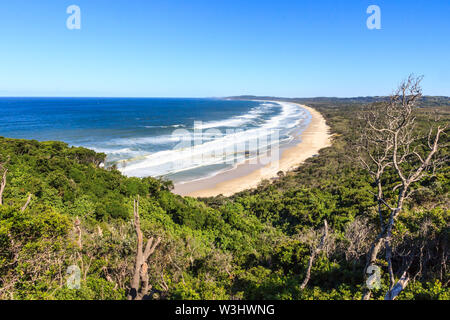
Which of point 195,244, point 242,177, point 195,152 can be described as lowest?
point 242,177

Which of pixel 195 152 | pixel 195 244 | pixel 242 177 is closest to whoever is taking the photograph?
pixel 195 244

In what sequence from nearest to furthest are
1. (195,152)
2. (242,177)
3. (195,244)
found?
(195,244) < (242,177) < (195,152)

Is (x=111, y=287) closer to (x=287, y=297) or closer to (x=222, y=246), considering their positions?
(x=287, y=297)

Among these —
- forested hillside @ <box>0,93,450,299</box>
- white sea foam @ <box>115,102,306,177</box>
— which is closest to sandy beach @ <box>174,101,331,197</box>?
white sea foam @ <box>115,102,306,177</box>

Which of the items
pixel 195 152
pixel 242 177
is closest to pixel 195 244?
pixel 242 177

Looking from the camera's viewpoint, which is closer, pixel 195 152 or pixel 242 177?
pixel 242 177

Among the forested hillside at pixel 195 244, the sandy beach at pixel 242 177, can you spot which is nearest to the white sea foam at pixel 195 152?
the sandy beach at pixel 242 177

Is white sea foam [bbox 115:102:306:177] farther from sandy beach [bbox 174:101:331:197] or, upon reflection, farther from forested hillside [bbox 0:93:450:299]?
forested hillside [bbox 0:93:450:299]

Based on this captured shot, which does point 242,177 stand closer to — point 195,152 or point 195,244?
point 195,152
